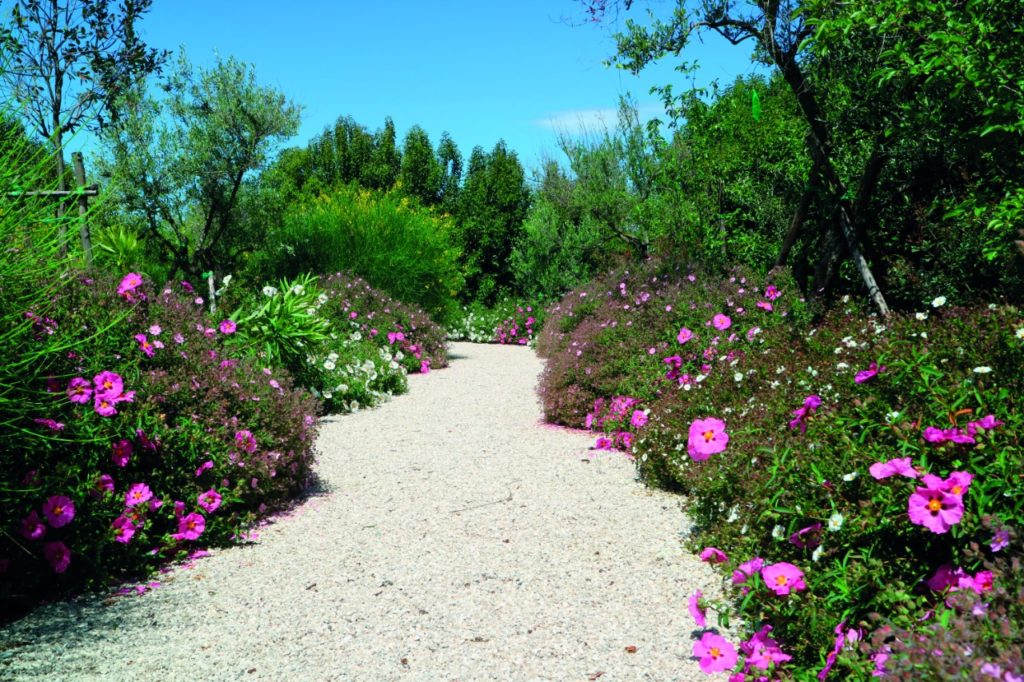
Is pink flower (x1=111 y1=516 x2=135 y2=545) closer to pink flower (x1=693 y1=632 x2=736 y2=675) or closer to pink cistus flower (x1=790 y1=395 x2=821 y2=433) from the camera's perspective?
pink flower (x1=693 y1=632 x2=736 y2=675)

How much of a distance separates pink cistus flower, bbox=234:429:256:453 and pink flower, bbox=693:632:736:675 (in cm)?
292

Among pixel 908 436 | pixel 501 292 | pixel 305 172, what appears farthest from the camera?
pixel 305 172

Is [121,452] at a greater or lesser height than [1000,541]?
greater

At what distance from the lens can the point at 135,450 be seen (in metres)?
3.84

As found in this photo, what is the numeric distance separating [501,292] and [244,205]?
790 centimetres

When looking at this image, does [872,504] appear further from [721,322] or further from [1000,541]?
[721,322]

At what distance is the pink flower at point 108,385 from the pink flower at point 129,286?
0.77m

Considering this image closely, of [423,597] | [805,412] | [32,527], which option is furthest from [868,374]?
[32,527]

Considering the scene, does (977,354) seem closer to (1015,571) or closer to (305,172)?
(1015,571)

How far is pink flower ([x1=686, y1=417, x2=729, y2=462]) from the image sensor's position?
347 centimetres

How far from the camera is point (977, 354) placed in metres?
3.11

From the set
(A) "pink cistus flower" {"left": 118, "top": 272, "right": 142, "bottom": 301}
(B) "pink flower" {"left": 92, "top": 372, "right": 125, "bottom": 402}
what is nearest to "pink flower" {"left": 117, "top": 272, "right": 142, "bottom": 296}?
(A) "pink cistus flower" {"left": 118, "top": 272, "right": 142, "bottom": 301}

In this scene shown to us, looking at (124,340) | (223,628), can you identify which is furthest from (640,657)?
(124,340)

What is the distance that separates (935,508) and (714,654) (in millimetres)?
876
